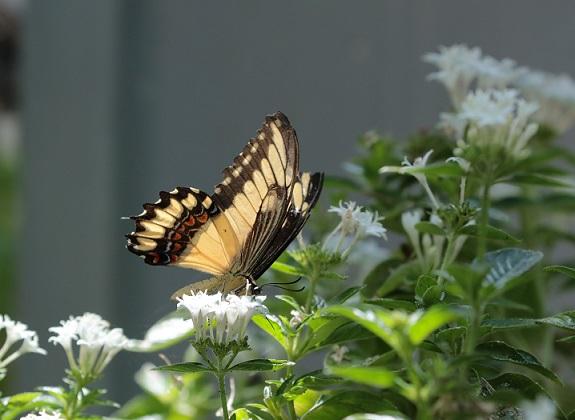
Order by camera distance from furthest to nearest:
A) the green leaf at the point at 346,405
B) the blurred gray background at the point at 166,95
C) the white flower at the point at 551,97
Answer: the blurred gray background at the point at 166,95 → the white flower at the point at 551,97 → the green leaf at the point at 346,405

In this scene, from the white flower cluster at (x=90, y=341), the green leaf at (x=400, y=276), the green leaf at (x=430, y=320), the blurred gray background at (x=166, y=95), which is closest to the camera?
the green leaf at (x=430, y=320)

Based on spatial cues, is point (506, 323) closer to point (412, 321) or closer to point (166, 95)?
point (412, 321)

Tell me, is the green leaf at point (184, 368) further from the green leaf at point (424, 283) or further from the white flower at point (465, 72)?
the white flower at point (465, 72)

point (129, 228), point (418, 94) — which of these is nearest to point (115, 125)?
point (129, 228)

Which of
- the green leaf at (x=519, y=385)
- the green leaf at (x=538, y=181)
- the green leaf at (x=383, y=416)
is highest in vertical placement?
the green leaf at (x=538, y=181)

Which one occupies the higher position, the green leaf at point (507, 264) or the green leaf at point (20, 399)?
the green leaf at point (507, 264)

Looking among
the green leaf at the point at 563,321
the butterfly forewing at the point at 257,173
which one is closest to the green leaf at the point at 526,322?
the green leaf at the point at 563,321

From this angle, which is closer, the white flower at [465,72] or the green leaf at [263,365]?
the green leaf at [263,365]

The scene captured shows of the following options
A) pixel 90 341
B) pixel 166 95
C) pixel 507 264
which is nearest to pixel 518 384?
pixel 507 264
